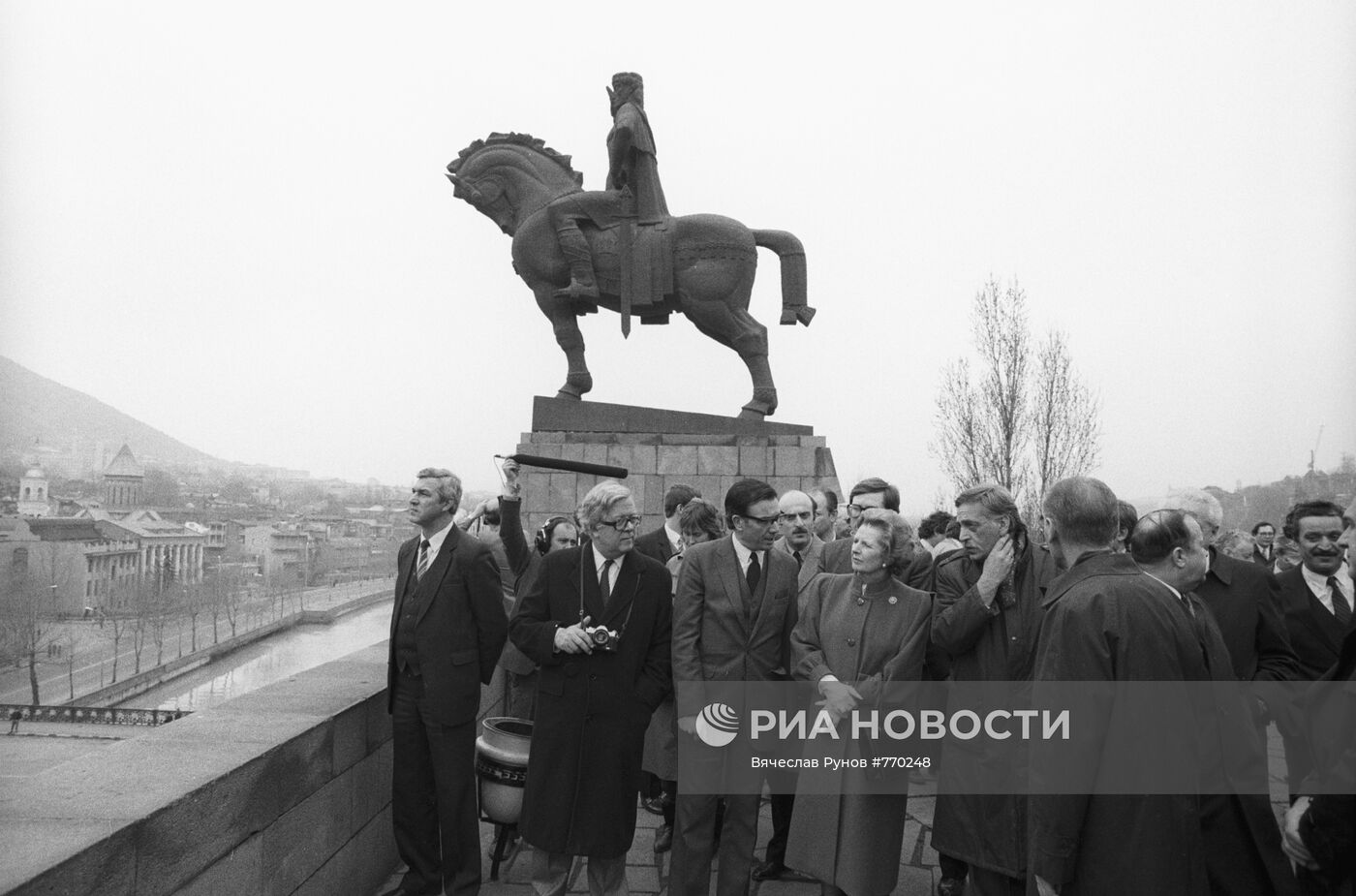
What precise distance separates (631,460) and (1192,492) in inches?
217

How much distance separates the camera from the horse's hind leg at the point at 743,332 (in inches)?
322

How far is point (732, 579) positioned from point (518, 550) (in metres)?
1.51

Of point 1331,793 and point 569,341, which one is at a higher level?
point 569,341

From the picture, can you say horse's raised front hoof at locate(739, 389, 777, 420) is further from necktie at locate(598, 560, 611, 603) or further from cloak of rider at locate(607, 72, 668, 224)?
necktie at locate(598, 560, 611, 603)

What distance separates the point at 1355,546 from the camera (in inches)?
85.7

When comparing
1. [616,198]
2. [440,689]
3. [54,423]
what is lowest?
[440,689]

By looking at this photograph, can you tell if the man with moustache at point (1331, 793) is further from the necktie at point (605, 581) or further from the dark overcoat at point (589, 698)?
the necktie at point (605, 581)

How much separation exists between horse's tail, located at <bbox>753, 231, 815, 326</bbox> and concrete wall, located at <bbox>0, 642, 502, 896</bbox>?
539 cm

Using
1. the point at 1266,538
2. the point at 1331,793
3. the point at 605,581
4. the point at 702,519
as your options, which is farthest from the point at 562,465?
the point at 1266,538

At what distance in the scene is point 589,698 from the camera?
3.40 metres

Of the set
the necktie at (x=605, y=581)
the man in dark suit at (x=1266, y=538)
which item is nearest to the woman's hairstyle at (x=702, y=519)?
the necktie at (x=605, y=581)

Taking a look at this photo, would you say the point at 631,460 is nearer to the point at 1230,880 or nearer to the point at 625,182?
the point at 625,182

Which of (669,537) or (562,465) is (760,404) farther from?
(562,465)

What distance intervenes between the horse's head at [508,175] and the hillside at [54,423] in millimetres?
5194
